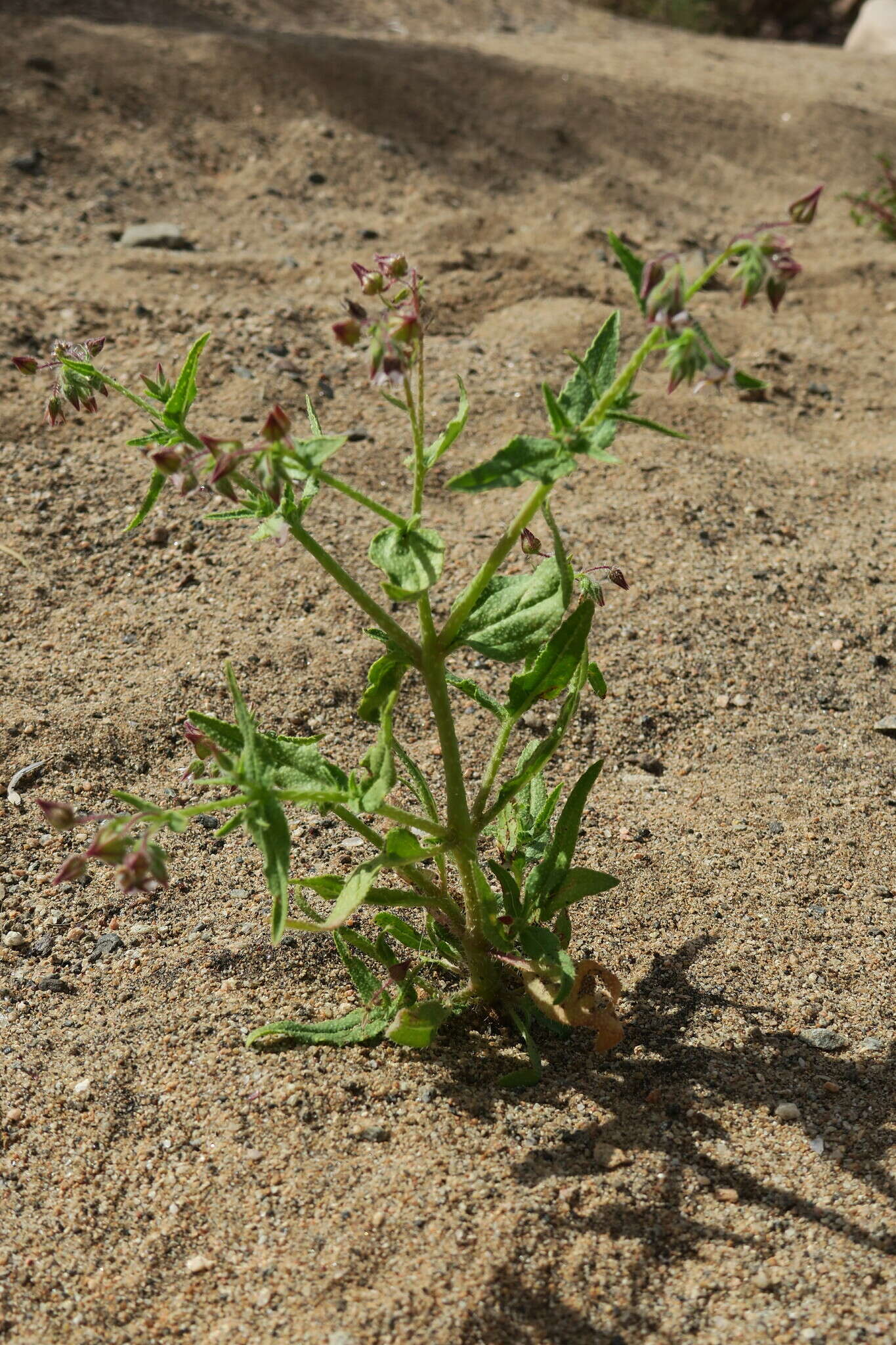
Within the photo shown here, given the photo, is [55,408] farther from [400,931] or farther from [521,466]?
[400,931]

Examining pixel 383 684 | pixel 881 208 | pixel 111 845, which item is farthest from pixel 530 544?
pixel 881 208

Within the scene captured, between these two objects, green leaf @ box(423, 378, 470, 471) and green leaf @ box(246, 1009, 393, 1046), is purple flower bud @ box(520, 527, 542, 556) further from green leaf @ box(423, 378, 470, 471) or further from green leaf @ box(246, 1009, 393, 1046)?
green leaf @ box(246, 1009, 393, 1046)

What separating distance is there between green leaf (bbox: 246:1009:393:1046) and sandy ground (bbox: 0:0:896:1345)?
0.20 feet

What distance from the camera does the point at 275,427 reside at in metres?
1.62

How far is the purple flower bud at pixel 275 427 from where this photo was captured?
162 cm

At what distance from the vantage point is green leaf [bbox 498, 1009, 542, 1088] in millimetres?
2135

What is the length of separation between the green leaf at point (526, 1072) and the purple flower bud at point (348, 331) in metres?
1.21

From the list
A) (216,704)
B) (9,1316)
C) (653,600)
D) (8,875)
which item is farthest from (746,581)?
(9,1316)

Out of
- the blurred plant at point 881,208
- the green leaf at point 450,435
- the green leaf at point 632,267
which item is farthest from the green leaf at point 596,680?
the blurred plant at point 881,208

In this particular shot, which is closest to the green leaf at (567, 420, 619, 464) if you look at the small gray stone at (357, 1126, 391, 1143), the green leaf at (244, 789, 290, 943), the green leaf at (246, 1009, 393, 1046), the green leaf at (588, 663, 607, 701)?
the green leaf at (588, 663, 607, 701)

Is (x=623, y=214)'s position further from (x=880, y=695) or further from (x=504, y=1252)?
(x=504, y=1252)

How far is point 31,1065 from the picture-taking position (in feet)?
7.44

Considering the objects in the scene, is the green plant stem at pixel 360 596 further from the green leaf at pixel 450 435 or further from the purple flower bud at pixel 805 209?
the purple flower bud at pixel 805 209

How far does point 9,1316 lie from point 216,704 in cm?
149
